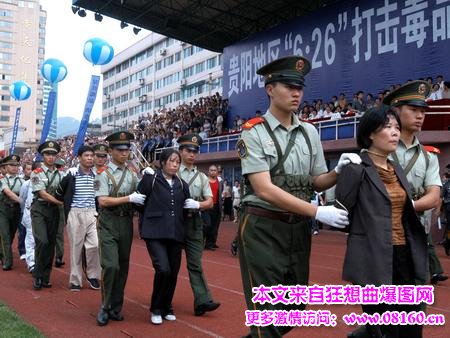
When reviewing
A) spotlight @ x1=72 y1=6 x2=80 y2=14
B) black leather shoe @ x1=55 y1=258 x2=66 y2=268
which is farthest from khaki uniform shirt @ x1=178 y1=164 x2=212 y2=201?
spotlight @ x1=72 y1=6 x2=80 y2=14

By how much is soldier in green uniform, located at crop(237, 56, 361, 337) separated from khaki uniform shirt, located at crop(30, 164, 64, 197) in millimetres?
5312

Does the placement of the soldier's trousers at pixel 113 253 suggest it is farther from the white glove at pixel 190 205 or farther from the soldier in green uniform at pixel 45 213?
the soldier in green uniform at pixel 45 213

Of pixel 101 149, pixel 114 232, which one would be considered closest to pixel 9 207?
pixel 101 149

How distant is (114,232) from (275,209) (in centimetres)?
294

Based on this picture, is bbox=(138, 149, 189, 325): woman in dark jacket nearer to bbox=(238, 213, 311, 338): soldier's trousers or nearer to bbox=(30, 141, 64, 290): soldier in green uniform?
bbox=(238, 213, 311, 338): soldier's trousers

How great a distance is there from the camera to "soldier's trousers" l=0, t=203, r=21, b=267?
30.3ft

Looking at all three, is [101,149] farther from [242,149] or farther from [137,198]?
[242,149]

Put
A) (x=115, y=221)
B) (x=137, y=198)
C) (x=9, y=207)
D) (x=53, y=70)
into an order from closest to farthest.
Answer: (x=137, y=198), (x=115, y=221), (x=9, y=207), (x=53, y=70)

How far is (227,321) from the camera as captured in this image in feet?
18.4

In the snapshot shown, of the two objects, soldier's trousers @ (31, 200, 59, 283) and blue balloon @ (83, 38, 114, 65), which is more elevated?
blue balloon @ (83, 38, 114, 65)

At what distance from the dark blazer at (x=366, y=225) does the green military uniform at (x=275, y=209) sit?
0.28 metres

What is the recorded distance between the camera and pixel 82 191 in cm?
779

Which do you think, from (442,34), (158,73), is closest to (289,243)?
A: (442,34)

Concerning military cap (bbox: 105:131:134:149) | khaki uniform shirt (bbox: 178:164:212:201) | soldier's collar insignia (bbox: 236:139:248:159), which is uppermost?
military cap (bbox: 105:131:134:149)
